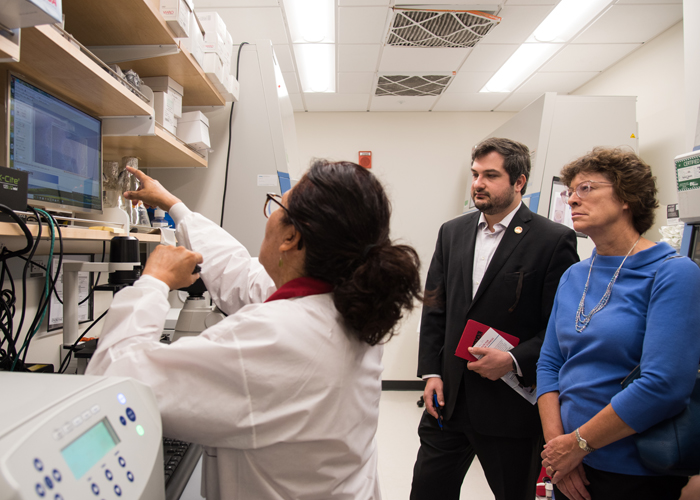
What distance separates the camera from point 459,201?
4.05 m

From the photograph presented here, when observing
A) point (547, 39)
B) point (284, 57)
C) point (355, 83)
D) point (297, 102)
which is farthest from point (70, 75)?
point (297, 102)

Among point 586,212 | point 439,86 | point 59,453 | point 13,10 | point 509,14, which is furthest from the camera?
point 439,86

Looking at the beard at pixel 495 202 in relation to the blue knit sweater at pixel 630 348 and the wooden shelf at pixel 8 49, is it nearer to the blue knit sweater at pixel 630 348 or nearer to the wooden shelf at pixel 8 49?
the blue knit sweater at pixel 630 348

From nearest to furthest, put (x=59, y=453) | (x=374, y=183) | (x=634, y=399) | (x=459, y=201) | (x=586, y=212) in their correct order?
(x=59, y=453) → (x=374, y=183) → (x=634, y=399) → (x=586, y=212) → (x=459, y=201)

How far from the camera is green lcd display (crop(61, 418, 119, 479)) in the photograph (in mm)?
394

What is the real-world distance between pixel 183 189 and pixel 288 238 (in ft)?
4.62

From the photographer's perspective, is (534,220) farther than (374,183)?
Yes

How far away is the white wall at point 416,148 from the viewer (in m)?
4.05

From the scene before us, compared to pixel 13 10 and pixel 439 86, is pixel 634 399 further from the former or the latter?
pixel 439 86

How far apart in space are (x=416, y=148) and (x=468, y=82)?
0.87 metres

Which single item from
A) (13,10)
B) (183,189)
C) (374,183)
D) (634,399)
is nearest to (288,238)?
(374,183)

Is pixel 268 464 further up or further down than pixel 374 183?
further down

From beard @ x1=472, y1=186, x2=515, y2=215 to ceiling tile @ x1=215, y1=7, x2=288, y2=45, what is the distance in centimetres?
173

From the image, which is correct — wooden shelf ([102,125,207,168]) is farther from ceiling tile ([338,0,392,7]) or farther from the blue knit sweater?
the blue knit sweater
